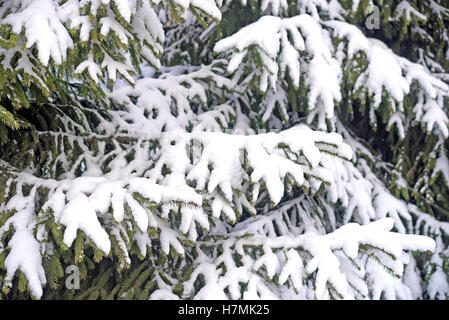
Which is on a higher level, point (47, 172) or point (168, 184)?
point (168, 184)

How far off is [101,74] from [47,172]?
90 cm

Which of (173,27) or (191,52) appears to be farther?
(173,27)

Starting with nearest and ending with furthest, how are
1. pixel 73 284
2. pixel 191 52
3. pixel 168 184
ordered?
1. pixel 168 184
2. pixel 73 284
3. pixel 191 52

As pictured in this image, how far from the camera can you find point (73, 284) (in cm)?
265

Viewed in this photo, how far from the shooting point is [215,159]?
2.27m

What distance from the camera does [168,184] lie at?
2.21 m

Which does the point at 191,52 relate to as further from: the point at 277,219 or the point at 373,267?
the point at 373,267

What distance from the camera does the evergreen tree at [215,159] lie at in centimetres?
204

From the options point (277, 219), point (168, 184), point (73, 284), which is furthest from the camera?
point (277, 219)

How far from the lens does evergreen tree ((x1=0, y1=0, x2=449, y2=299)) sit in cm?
204
